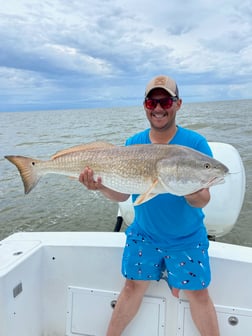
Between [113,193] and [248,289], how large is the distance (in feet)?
4.58

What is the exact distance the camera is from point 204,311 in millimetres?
2602

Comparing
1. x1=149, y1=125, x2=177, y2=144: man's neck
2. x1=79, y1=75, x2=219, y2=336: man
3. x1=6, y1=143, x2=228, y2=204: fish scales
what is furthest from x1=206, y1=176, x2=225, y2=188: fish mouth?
x1=149, y1=125, x2=177, y2=144: man's neck

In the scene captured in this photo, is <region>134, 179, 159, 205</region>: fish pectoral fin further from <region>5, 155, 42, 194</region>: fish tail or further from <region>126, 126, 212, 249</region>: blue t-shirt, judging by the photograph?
<region>5, 155, 42, 194</region>: fish tail

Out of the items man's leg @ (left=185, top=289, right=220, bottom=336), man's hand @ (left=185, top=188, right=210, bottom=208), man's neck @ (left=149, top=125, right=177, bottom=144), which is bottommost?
man's leg @ (left=185, top=289, right=220, bottom=336)

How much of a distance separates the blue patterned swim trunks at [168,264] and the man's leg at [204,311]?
0.31 ft

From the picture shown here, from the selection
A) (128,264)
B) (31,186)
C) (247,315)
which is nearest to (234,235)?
(247,315)

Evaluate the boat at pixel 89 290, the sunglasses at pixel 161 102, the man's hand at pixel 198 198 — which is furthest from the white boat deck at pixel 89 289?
the sunglasses at pixel 161 102

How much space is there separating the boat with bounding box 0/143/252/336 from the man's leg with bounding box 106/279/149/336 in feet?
0.64

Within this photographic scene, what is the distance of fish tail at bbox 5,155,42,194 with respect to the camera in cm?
267

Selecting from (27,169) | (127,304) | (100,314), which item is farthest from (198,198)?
(100,314)

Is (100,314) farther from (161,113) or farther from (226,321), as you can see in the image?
(161,113)

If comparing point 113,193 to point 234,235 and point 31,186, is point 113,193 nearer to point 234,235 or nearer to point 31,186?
point 31,186

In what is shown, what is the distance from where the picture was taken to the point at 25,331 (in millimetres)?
2848

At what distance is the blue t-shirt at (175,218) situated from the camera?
254 cm
